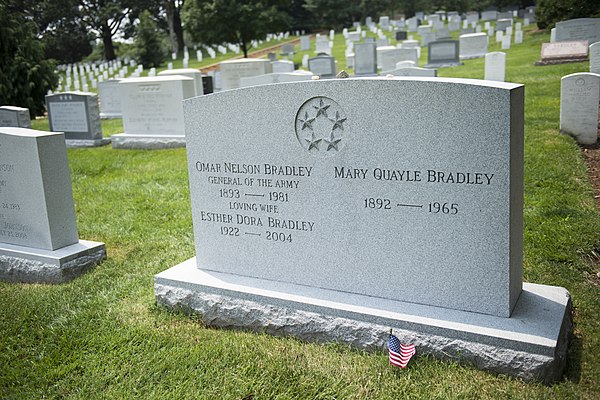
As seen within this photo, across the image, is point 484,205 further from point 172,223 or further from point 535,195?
point 172,223

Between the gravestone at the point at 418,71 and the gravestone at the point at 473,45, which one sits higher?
the gravestone at the point at 473,45

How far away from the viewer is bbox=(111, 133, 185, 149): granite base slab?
12.8 meters

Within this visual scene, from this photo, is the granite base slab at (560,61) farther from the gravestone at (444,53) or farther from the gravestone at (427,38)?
the gravestone at (427,38)

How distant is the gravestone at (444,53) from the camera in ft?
76.5

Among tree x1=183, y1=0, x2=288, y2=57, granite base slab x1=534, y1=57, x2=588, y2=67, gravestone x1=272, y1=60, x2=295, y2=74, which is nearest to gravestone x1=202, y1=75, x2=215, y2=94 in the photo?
gravestone x1=272, y1=60, x2=295, y2=74

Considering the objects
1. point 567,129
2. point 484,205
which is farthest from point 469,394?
point 567,129

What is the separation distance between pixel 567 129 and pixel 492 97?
7.26 metres

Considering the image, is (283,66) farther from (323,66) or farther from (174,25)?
(174,25)

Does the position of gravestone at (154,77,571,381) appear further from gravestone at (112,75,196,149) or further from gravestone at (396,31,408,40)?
gravestone at (396,31,408,40)

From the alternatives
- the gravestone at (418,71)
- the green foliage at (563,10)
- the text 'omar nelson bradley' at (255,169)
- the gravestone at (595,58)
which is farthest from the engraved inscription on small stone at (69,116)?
the green foliage at (563,10)

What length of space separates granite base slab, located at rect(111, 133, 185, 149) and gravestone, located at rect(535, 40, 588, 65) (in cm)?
1273

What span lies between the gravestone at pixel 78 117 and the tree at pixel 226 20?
57.5ft

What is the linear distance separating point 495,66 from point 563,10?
11.7 metres

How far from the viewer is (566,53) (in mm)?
18578
